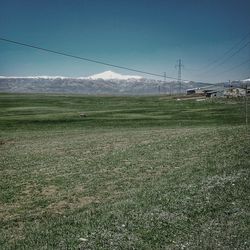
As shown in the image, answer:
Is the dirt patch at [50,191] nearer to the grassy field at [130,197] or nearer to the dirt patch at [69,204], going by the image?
the grassy field at [130,197]

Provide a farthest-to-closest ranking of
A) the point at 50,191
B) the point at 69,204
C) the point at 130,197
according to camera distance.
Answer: the point at 50,191
the point at 130,197
the point at 69,204

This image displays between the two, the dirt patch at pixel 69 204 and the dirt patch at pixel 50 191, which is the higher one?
the dirt patch at pixel 69 204

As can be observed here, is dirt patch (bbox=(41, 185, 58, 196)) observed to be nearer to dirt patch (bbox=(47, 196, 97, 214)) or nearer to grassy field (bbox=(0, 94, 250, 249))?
grassy field (bbox=(0, 94, 250, 249))

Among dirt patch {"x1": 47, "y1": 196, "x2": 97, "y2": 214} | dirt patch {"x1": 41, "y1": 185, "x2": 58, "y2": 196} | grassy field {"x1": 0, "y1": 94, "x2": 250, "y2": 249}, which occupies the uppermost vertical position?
grassy field {"x1": 0, "y1": 94, "x2": 250, "y2": 249}

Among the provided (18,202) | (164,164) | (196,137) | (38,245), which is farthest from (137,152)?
(38,245)

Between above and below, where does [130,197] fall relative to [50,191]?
above

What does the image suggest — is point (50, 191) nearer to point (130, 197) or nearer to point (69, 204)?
point (69, 204)

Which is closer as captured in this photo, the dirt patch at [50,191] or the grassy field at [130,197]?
the grassy field at [130,197]

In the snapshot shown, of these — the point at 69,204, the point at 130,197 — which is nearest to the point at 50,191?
the point at 69,204

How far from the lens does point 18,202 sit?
21031mm

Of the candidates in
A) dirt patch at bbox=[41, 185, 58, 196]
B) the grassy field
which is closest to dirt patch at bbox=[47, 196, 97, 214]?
the grassy field

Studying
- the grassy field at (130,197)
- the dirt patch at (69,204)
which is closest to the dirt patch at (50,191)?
the grassy field at (130,197)

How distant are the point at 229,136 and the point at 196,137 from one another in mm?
3639

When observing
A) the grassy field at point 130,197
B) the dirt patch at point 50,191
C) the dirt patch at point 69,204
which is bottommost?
the dirt patch at point 50,191
